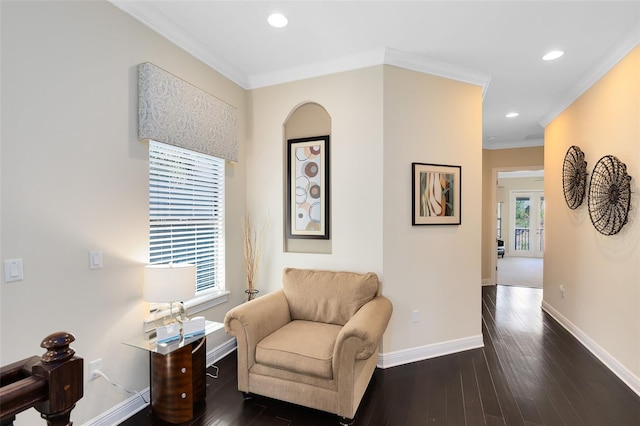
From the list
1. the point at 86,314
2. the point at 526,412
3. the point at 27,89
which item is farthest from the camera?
the point at 526,412

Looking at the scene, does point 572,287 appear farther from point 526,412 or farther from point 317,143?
point 317,143

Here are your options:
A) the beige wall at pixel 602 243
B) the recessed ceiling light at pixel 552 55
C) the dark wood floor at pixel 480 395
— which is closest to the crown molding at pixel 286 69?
the recessed ceiling light at pixel 552 55

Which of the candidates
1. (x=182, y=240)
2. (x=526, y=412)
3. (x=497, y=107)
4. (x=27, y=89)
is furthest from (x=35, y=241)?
(x=497, y=107)

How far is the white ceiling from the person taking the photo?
2211 mm

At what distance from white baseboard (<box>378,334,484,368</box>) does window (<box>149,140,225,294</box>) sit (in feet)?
5.76

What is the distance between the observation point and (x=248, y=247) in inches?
130

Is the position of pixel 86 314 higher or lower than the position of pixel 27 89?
lower

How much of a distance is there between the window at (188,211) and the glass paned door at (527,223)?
418 inches

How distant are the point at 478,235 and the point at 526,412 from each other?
1608 millimetres

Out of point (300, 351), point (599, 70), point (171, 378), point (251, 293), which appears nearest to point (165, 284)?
point (171, 378)

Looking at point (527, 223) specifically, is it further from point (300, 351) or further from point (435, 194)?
point (300, 351)

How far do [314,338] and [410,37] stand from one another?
2.56m

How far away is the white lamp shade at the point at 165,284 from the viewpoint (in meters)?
2.09

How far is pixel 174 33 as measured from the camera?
8.07ft
